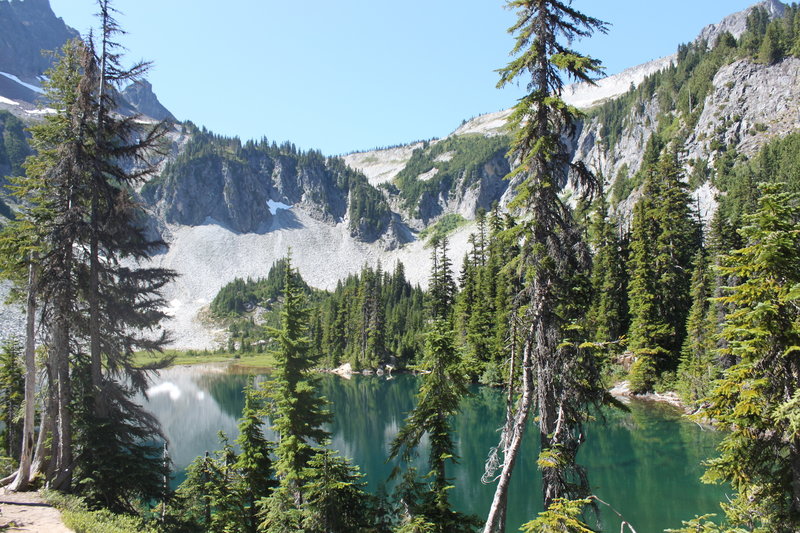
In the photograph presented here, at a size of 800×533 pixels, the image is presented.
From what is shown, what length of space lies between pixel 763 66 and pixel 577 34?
11625cm

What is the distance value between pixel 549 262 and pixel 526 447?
28.6 m

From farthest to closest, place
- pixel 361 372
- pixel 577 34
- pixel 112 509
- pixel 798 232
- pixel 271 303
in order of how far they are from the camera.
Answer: pixel 271 303, pixel 361 372, pixel 112 509, pixel 577 34, pixel 798 232

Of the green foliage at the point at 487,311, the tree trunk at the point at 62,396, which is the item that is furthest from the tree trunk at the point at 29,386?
the green foliage at the point at 487,311

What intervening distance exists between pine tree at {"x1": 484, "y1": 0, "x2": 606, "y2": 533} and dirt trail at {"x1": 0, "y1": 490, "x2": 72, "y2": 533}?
1085 centimetres

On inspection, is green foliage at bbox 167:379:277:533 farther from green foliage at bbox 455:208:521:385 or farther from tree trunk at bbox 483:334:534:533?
green foliage at bbox 455:208:521:385

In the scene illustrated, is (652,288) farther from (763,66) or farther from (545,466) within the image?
(763,66)

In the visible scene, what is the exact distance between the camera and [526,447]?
34812 mm

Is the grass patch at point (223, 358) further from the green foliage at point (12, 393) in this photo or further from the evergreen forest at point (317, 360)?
the evergreen forest at point (317, 360)

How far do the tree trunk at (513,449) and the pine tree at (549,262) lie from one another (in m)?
0.02

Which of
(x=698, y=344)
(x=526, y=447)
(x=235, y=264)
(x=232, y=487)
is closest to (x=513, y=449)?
(x=232, y=487)

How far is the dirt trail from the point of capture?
11.4 metres

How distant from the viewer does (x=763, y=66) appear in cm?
9569

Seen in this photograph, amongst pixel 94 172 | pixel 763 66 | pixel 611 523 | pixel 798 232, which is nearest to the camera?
pixel 798 232

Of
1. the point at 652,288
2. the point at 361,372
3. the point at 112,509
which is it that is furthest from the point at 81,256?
the point at 361,372
